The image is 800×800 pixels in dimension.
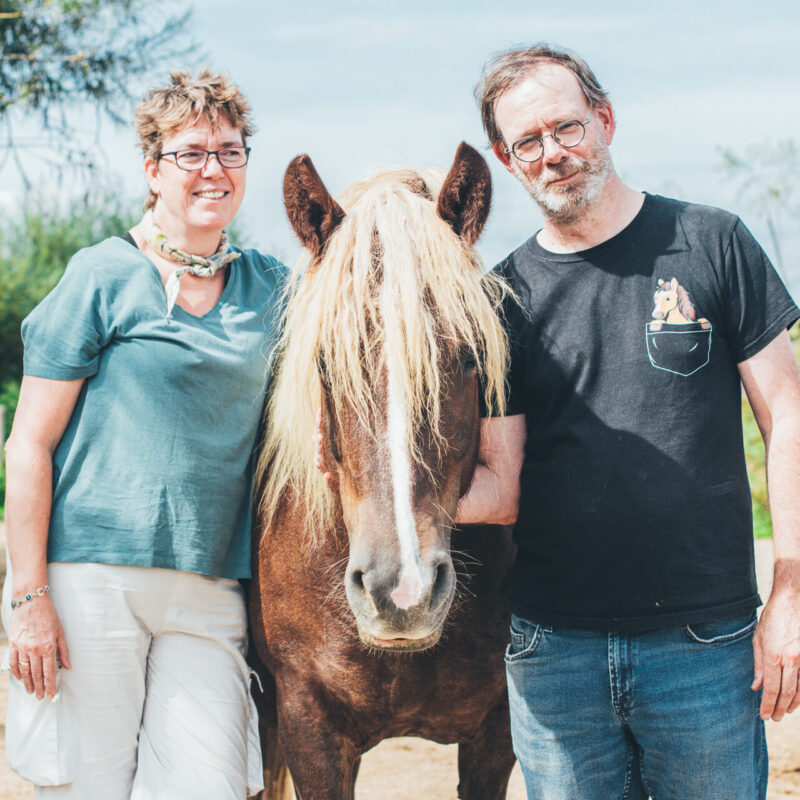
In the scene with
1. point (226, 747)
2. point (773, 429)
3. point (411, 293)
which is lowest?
point (226, 747)

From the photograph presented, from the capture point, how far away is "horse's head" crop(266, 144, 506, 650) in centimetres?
184

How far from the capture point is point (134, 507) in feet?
7.84

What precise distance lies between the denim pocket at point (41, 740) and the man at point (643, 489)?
1254 mm

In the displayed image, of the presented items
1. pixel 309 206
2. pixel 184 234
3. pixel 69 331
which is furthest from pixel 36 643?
pixel 309 206

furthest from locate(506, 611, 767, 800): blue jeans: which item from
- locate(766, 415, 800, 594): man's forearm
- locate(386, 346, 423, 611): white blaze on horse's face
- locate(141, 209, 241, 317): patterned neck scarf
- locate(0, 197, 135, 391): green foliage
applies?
locate(0, 197, 135, 391): green foliage

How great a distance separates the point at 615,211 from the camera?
86.7 inches

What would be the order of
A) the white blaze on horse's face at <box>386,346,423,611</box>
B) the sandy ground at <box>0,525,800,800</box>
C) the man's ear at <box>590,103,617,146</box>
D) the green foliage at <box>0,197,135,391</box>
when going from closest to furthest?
the white blaze on horse's face at <box>386,346,423,611</box> < the man's ear at <box>590,103,617,146</box> < the sandy ground at <box>0,525,800,800</box> < the green foliage at <box>0,197,135,391</box>

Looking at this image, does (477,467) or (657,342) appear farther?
(477,467)

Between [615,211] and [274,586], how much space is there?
149 centimetres

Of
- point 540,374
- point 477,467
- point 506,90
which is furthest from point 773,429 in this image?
point 506,90

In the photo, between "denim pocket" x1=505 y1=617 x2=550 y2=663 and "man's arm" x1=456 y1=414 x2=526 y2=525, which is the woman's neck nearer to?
"man's arm" x1=456 y1=414 x2=526 y2=525

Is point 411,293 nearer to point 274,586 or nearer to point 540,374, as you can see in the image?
point 540,374

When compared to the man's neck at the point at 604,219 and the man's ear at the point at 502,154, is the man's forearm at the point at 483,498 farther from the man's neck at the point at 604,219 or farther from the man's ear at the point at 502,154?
the man's ear at the point at 502,154

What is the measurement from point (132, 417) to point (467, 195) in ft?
3.64
